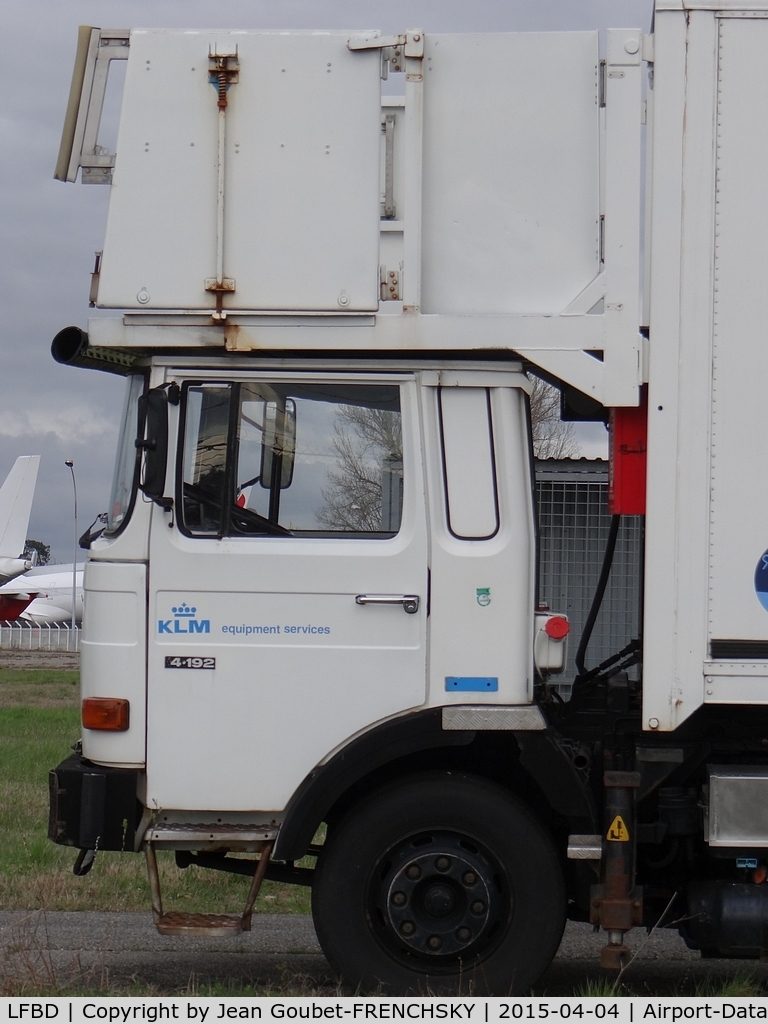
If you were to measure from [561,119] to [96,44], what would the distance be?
2055mm

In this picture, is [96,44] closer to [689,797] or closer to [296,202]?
[296,202]

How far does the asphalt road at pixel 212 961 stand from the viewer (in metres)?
5.53

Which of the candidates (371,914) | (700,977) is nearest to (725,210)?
(371,914)

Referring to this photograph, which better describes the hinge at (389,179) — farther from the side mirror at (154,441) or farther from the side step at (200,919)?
the side step at (200,919)

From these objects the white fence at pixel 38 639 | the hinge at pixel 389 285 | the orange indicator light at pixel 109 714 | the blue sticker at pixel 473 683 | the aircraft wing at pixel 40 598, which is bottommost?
the white fence at pixel 38 639

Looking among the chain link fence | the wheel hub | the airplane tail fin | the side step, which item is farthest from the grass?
the airplane tail fin

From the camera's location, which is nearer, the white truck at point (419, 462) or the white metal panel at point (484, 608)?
the white truck at point (419, 462)

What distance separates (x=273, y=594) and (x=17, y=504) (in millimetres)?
52296

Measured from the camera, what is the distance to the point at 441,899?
4.98m

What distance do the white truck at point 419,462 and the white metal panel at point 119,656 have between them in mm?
15

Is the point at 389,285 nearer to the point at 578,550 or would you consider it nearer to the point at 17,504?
the point at 578,550

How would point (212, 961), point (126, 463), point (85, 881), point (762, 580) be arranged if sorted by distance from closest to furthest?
1. point (762, 580)
2. point (126, 463)
3. point (212, 961)
4. point (85, 881)

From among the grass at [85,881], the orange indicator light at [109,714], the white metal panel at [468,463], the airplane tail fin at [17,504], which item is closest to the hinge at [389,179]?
the white metal panel at [468,463]

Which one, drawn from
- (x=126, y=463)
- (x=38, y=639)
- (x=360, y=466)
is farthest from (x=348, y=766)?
(x=38, y=639)
